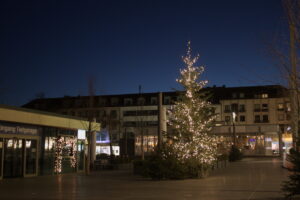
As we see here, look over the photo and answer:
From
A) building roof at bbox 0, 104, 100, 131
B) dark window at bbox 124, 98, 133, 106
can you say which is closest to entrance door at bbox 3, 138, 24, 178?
building roof at bbox 0, 104, 100, 131

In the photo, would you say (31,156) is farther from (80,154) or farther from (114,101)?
(114,101)

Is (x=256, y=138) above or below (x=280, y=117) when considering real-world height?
below

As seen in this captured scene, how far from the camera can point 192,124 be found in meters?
25.4

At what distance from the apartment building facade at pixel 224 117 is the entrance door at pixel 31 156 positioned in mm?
45494

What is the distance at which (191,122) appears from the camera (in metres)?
25.4

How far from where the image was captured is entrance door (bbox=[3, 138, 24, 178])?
25.0 meters

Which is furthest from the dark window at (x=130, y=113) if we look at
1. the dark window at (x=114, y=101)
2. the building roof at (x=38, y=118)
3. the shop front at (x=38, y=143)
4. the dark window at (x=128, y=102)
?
the building roof at (x=38, y=118)

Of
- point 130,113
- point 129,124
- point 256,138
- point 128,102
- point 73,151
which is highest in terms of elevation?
point 128,102

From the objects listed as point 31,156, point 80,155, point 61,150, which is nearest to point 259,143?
point 80,155

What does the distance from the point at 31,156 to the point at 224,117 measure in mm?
63161

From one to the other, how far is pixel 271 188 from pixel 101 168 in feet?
78.7

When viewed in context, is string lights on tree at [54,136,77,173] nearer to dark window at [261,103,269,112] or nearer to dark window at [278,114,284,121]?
dark window at [261,103,269,112]

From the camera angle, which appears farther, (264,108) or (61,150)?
(264,108)

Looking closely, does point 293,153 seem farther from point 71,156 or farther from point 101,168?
point 101,168
